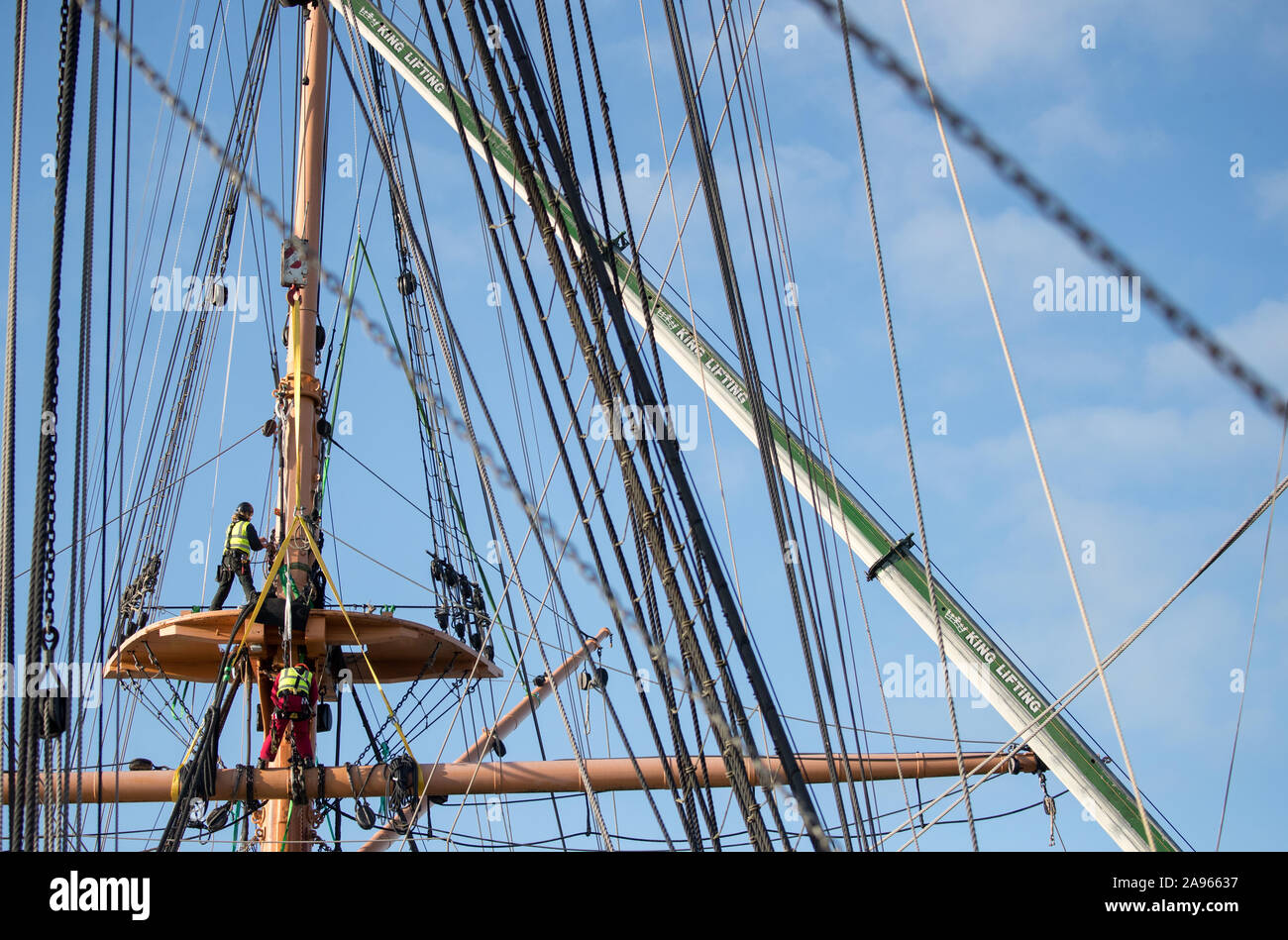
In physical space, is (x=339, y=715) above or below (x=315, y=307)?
below

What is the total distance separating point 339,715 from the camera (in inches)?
666

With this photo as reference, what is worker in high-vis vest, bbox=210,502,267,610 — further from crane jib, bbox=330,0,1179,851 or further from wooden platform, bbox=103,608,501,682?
crane jib, bbox=330,0,1179,851

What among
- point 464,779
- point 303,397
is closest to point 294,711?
point 464,779

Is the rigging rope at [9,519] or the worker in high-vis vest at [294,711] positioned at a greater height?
the worker in high-vis vest at [294,711]

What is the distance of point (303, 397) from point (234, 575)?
2.45m

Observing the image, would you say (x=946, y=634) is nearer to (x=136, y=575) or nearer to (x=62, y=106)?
(x=62, y=106)

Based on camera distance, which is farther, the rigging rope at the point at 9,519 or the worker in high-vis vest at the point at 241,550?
the worker in high-vis vest at the point at 241,550

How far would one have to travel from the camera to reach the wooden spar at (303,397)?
54.0ft

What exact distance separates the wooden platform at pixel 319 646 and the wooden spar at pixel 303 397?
1.17 ft

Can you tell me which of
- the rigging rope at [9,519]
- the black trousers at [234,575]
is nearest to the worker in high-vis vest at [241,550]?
the black trousers at [234,575]

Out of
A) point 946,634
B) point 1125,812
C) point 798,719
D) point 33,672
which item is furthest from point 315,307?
→ point 33,672

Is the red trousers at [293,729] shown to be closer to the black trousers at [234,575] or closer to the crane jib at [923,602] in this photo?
the black trousers at [234,575]
